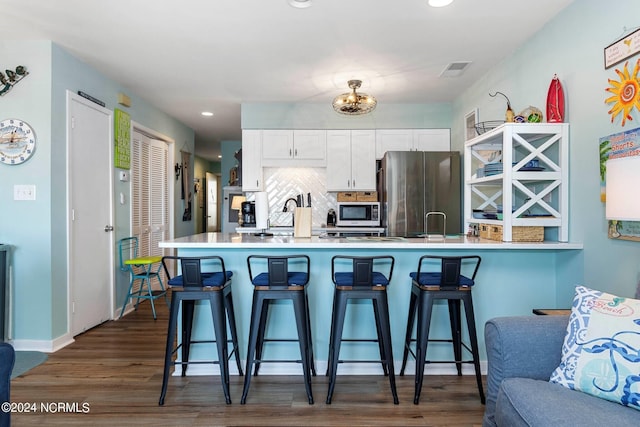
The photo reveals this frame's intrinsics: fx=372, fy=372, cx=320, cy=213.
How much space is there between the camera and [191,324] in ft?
8.64

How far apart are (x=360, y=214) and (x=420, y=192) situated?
813mm

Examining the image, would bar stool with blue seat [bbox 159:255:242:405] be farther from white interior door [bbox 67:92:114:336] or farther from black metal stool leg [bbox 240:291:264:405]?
white interior door [bbox 67:92:114:336]

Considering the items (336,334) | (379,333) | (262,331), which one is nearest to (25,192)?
(262,331)

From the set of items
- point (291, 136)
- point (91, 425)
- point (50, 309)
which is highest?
point (291, 136)

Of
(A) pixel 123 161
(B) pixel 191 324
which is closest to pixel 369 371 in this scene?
(B) pixel 191 324

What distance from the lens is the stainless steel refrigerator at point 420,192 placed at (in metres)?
4.41

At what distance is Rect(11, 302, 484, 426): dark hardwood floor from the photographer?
206 cm

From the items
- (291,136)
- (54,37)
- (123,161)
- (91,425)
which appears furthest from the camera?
(291,136)

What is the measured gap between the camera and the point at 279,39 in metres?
3.00

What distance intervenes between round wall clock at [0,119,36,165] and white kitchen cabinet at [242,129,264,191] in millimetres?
2283

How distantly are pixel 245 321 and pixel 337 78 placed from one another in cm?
260

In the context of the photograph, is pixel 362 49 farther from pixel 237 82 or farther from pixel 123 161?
pixel 123 161

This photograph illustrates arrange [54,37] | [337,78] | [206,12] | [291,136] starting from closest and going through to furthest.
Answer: [206,12]
[54,37]
[337,78]
[291,136]

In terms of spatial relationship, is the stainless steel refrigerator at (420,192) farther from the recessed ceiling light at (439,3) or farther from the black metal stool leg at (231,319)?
the black metal stool leg at (231,319)
